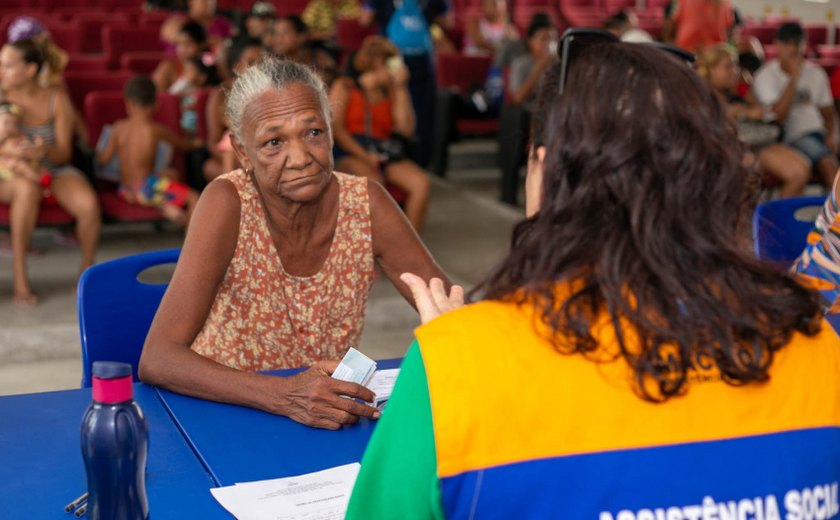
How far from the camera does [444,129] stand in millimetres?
7988

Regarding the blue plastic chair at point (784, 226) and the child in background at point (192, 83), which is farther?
the child in background at point (192, 83)

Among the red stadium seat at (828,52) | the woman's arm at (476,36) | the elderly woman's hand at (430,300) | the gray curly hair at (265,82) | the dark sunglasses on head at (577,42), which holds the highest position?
the dark sunglasses on head at (577,42)

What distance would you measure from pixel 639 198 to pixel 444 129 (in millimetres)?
6884

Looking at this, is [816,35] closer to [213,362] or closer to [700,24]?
[700,24]

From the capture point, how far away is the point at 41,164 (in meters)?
5.20

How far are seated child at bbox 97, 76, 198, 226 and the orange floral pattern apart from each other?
9.76 feet

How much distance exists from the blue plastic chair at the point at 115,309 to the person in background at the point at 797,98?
16.4ft

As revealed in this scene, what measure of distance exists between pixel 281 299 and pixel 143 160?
123 inches

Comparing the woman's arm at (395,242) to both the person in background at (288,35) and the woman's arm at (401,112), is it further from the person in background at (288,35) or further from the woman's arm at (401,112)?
the person in background at (288,35)

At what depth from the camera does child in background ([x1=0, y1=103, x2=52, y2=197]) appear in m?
Answer: 5.02

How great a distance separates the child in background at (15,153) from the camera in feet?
16.5

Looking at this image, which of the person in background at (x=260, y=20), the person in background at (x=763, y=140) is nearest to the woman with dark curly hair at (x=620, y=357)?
the person in background at (x=763, y=140)

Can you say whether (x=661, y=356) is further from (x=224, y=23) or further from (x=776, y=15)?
(x=776, y=15)

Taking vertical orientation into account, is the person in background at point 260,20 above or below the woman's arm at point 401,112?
above
